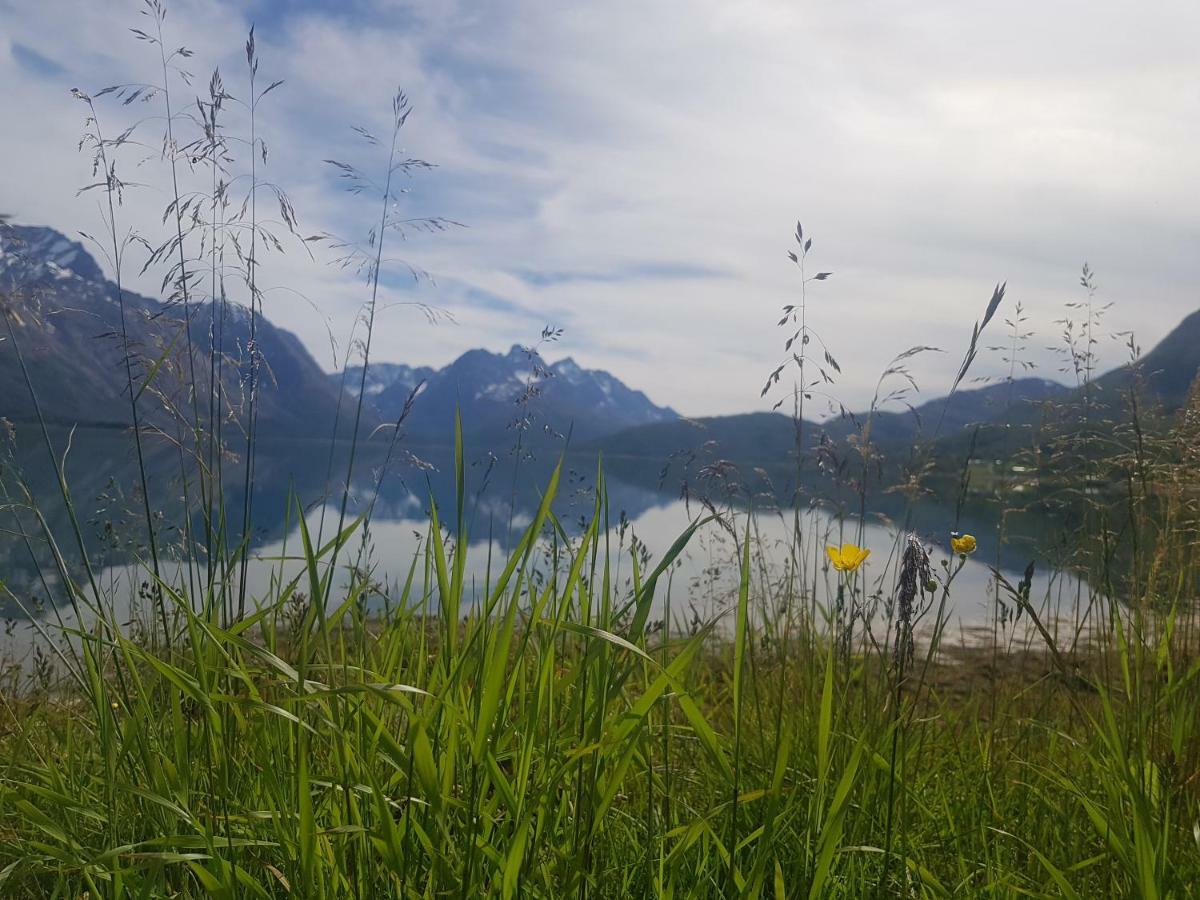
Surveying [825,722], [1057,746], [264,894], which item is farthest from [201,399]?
[1057,746]

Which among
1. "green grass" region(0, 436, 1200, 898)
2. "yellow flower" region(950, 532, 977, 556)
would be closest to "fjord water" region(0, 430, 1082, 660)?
"yellow flower" region(950, 532, 977, 556)

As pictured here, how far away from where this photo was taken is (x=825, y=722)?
4.56 ft

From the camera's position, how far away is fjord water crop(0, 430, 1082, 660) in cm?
237

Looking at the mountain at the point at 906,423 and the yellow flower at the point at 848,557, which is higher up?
the mountain at the point at 906,423

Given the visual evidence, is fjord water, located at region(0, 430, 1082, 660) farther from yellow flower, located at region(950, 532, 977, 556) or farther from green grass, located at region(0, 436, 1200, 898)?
green grass, located at region(0, 436, 1200, 898)

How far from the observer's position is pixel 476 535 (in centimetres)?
1479

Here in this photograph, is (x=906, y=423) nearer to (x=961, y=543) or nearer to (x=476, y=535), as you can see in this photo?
(x=476, y=535)

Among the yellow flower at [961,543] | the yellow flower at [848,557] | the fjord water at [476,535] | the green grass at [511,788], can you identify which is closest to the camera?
the green grass at [511,788]

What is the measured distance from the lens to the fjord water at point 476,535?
2369 mm

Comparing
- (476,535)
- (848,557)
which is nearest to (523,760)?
A: (848,557)

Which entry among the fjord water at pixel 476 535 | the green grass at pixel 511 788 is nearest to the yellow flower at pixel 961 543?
the fjord water at pixel 476 535

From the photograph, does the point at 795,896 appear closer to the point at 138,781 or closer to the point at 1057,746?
the point at 138,781

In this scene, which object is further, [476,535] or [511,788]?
[476,535]

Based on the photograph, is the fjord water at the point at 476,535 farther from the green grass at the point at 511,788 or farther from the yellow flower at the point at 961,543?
the green grass at the point at 511,788
